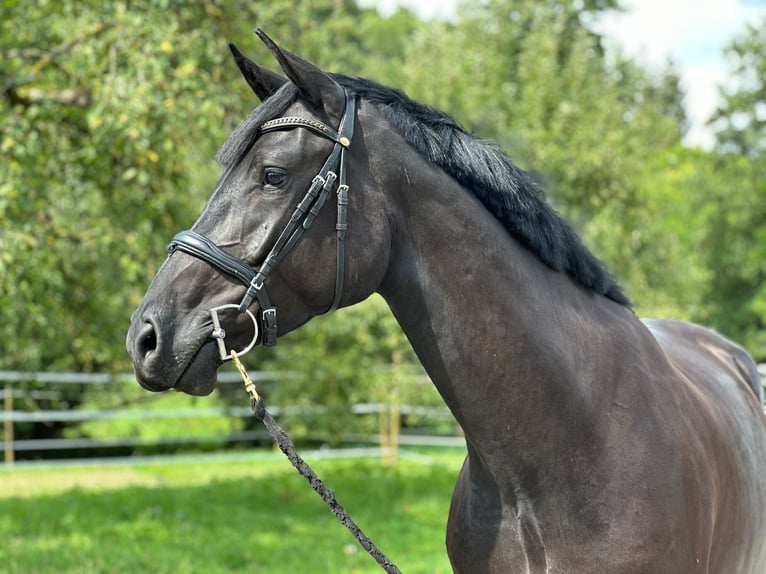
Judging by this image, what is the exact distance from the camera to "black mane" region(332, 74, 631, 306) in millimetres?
2447

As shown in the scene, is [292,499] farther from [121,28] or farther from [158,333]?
[158,333]

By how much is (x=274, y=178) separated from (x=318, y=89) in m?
0.28

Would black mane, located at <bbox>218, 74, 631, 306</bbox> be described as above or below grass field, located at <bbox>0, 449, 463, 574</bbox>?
above

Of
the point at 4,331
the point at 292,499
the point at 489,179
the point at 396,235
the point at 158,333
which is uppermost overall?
the point at 489,179

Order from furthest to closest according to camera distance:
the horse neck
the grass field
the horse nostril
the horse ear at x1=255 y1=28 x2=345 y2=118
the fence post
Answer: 1. the fence post
2. the grass field
3. the horse neck
4. the horse ear at x1=255 y1=28 x2=345 y2=118
5. the horse nostril

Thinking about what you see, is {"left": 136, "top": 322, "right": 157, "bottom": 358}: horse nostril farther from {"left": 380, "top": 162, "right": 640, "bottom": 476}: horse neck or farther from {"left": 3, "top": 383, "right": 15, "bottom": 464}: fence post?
{"left": 3, "top": 383, "right": 15, "bottom": 464}: fence post

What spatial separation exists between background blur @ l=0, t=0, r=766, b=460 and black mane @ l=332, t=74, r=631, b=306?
69 cm

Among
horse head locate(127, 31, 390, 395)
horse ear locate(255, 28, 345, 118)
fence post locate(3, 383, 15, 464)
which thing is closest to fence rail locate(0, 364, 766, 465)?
fence post locate(3, 383, 15, 464)

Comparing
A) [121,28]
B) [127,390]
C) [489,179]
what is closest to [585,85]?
[127,390]

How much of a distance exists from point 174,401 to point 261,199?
16.6m

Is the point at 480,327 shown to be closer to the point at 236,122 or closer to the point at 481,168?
the point at 481,168

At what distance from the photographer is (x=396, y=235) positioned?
7.86 ft

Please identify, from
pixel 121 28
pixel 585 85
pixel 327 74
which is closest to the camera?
pixel 327 74

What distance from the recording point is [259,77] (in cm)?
247
